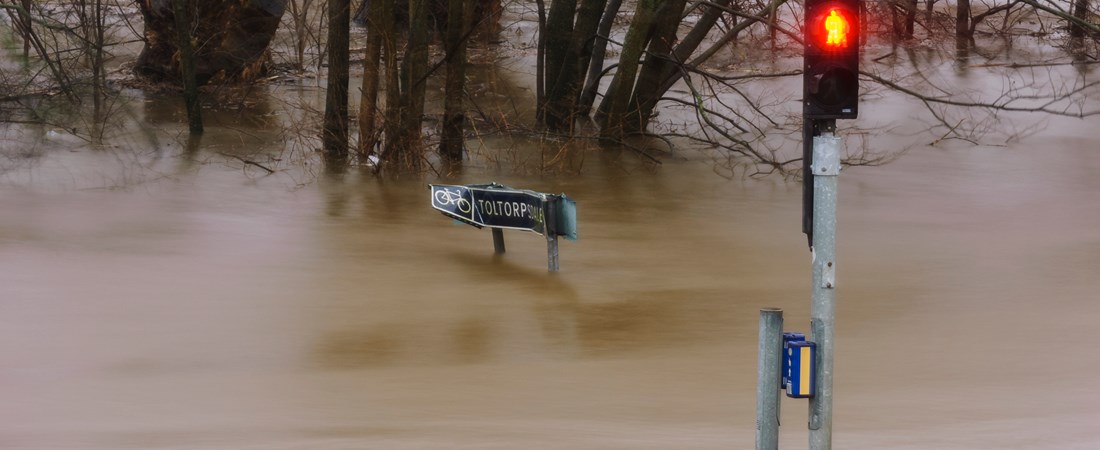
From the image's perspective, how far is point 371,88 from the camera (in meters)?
19.6

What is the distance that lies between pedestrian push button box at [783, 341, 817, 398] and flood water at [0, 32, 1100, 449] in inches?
58.9

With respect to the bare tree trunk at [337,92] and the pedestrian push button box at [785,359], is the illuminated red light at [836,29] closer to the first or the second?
the pedestrian push button box at [785,359]

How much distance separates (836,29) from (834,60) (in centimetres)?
13

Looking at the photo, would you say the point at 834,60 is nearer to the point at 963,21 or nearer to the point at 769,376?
the point at 769,376

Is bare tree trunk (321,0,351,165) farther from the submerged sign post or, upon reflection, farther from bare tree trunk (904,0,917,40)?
bare tree trunk (904,0,917,40)

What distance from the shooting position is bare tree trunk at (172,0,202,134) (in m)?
21.4

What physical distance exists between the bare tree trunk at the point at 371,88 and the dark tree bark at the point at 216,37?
22.0 feet

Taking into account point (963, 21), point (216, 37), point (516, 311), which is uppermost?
point (963, 21)

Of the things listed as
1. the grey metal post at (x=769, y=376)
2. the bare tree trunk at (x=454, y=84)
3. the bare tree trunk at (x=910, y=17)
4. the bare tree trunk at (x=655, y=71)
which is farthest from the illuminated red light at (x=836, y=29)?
the bare tree trunk at (x=655, y=71)

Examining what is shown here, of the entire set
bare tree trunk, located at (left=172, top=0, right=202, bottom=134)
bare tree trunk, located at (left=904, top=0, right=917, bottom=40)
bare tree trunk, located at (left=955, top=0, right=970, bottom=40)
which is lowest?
bare tree trunk, located at (left=172, top=0, right=202, bottom=134)

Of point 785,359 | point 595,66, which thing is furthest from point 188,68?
point 785,359

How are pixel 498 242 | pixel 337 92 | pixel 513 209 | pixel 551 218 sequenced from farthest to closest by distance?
pixel 337 92, pixel 498 242, pixel 513 209, pixel 551 218

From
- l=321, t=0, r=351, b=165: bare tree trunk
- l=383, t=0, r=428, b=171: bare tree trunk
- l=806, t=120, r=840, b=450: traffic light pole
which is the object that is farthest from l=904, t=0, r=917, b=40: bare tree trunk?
l=806, t=120, r=840, b=450: traffic light pole

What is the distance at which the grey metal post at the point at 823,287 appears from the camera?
6148 millimetres
